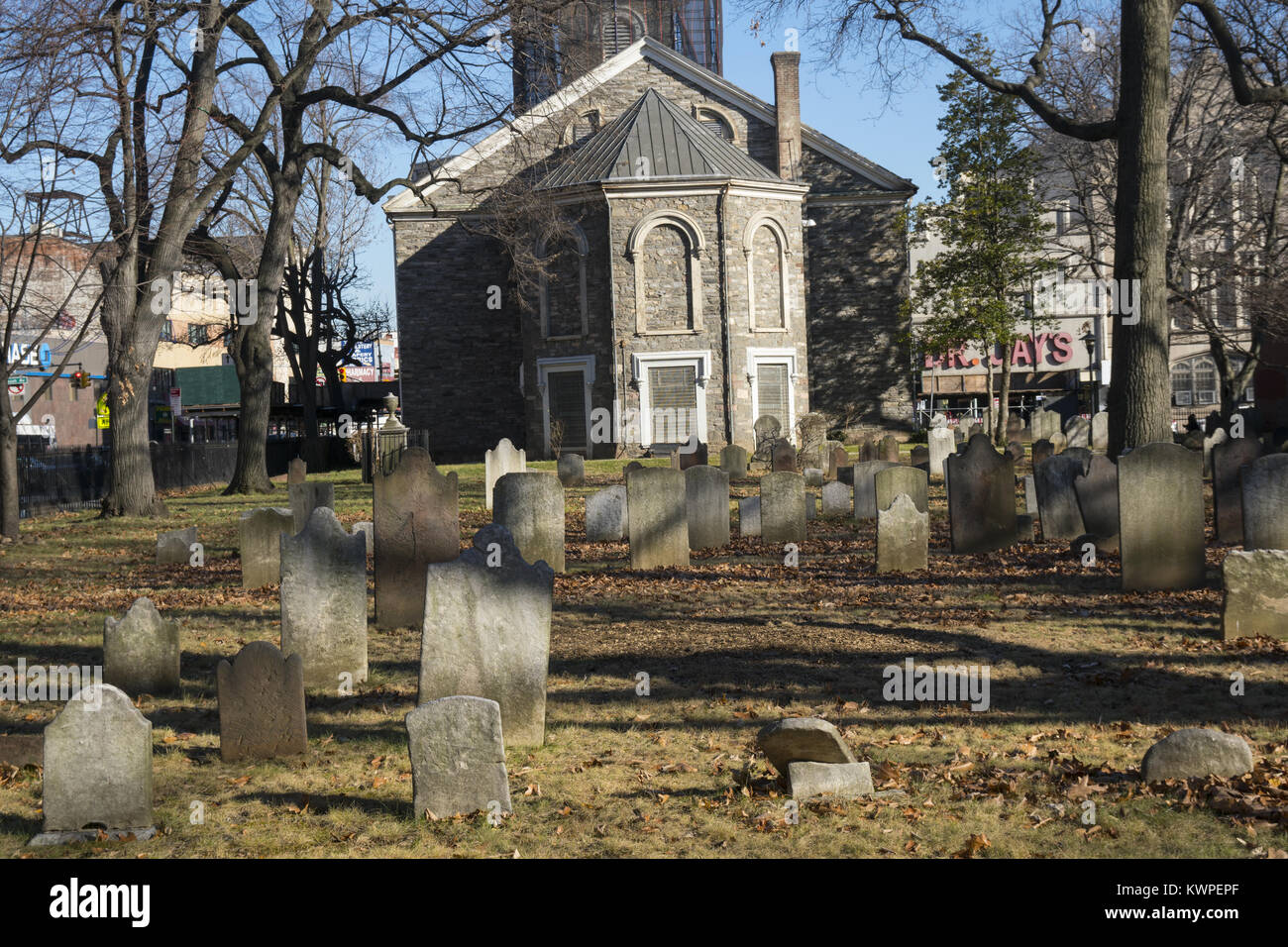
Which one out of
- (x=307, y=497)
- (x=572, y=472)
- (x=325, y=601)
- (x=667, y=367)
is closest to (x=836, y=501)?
(x=307, y=497)

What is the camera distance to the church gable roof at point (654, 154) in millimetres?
34094

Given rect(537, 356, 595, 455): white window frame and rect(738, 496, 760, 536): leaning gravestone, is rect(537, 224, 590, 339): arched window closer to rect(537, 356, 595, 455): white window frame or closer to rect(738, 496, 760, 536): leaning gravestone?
rect(537, 356, 595, 455): white window frame

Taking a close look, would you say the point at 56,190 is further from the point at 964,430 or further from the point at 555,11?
the point at 964,430

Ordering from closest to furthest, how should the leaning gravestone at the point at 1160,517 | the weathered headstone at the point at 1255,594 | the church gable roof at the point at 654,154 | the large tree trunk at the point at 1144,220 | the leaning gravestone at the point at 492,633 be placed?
→ 1. the leaning gravestone at the point at 492,633
2. the weathered headstone at the point at 1255,594
3. the leaning gravestone at the point at 1160,517
4. the large tree trunk at the point at 1144,220
5. the church gable roof at the point at 654,154

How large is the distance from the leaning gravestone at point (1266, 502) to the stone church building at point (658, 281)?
22.0m

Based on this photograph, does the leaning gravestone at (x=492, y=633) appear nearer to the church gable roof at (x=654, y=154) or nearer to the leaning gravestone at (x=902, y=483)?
the leaning gravestone at (x=902, y=483)

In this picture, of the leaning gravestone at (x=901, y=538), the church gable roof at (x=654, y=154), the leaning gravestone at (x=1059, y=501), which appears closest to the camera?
the leaning gravestone at (x=901, y=538)

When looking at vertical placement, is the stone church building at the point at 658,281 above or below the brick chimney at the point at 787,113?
below

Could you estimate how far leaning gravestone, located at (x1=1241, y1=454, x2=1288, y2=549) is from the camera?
1047 cm

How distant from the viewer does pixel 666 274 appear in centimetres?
3384

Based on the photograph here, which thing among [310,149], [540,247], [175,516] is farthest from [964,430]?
[175,516]

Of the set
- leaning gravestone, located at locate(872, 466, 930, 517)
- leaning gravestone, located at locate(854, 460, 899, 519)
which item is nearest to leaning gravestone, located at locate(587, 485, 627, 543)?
leaning gravestone, located at locate(872, 466, 930, 517)

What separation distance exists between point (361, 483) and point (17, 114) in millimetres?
11556

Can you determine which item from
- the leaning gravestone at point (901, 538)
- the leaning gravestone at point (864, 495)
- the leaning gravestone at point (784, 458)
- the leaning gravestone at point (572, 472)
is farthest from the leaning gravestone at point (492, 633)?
the leaning gravestone at point (572, 472)
